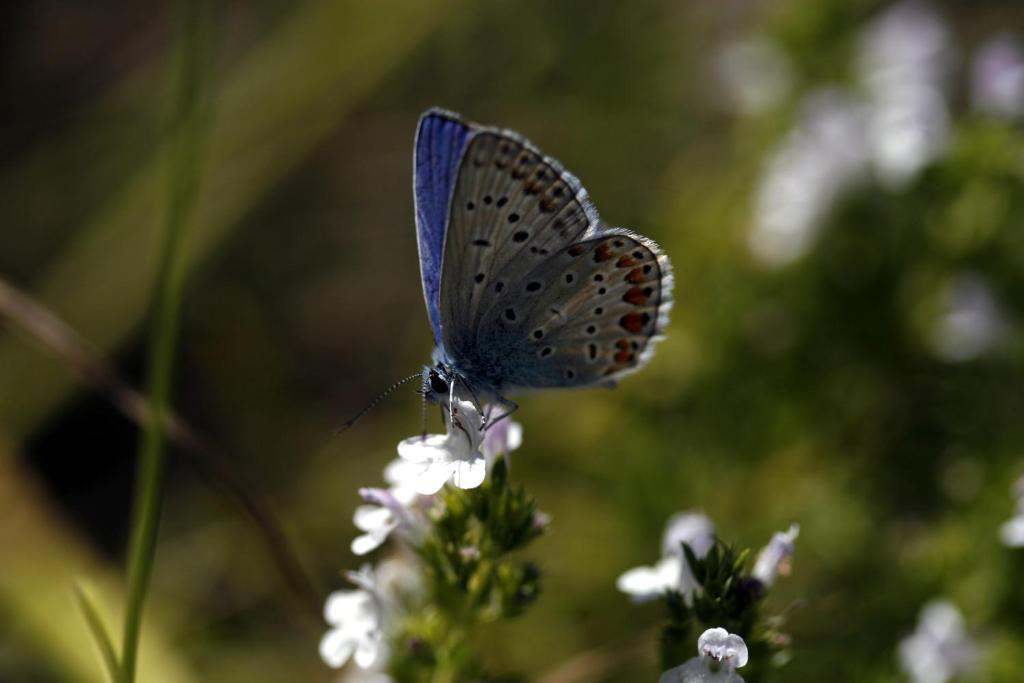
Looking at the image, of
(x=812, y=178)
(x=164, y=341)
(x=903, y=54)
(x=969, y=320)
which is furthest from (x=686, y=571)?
(x=903, y=54)

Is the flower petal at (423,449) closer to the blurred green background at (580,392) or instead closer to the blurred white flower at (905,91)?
the blurred green background at (580,392)

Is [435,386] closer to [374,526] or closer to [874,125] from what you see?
[374,526]

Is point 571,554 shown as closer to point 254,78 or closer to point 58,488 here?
point 58,488

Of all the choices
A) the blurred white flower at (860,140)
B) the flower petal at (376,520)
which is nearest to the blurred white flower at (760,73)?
the blurred white flower at (860,140)

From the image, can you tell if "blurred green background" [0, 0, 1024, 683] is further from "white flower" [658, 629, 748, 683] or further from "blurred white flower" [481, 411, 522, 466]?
"white flower" [658, 629, 748, 683]

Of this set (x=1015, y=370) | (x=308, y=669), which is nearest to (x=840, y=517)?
(x=1015, y=370)

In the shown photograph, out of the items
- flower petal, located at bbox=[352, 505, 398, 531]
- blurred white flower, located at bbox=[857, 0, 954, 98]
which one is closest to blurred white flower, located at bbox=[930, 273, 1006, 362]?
blurred white flower, located at bbox=[857, 0, 954, 98]
